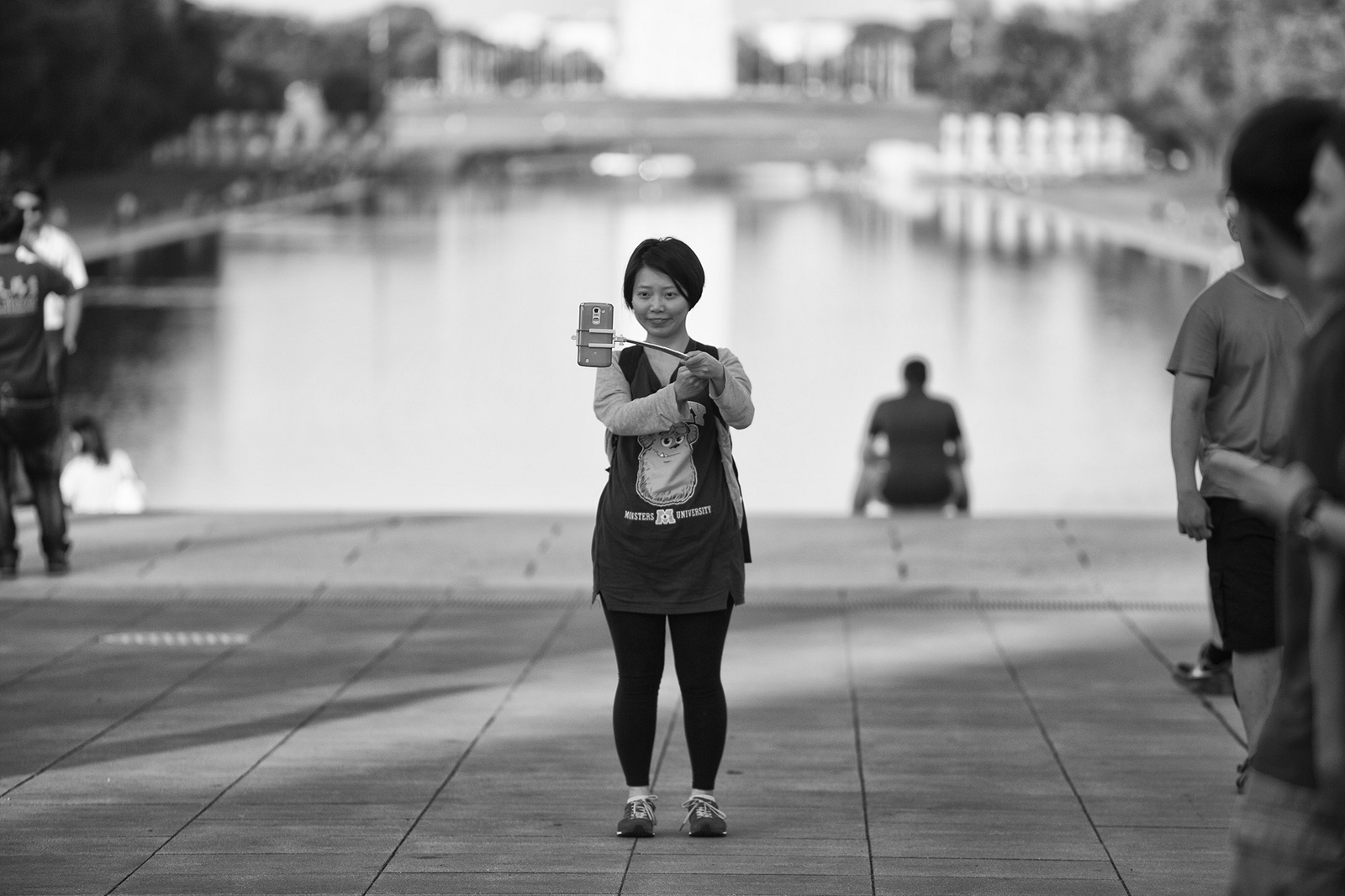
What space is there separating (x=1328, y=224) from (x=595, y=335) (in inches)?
98.9

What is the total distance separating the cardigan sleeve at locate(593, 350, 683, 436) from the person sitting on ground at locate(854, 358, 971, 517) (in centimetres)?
679

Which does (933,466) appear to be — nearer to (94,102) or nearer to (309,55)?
(94,102)

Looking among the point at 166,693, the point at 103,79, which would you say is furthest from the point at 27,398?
the point at 103,79

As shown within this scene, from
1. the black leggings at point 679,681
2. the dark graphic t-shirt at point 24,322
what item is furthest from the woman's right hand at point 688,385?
the dark graphic t-shirt at point 24,322

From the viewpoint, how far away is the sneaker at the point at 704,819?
5594mm

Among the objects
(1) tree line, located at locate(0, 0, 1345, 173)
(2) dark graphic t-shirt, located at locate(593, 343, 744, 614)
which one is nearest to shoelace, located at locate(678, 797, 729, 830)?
(2) dark graphic t-shirt, located at locate(593, 343, 744, 614)

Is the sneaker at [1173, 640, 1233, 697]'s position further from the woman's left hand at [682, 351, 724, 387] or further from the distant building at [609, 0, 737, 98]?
the distant building at [609, 0, 737, 98]

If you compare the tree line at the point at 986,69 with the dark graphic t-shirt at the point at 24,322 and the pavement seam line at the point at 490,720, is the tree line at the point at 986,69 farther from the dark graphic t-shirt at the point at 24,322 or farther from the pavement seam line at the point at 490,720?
the dark graphic t-shirt at the point at 24,322

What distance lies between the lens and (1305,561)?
Answer: 2.91 metres

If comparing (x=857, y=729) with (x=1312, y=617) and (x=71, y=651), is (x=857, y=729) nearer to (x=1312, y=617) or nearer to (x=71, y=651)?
(x=71, y=651)

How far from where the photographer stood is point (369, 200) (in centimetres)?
7731

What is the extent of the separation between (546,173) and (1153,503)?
102679mm

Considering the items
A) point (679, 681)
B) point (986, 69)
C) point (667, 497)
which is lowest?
point (679, 681)

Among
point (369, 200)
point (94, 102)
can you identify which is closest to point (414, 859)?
point (94, 102)
